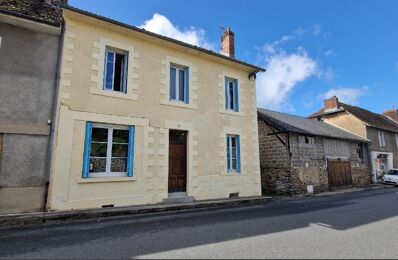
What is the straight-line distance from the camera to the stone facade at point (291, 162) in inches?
527

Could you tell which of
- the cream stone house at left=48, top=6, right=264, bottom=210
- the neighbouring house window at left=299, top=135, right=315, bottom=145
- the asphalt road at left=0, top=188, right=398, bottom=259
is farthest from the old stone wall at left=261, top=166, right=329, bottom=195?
the asphalt road at left=0, top=188, right=398, bottom=259

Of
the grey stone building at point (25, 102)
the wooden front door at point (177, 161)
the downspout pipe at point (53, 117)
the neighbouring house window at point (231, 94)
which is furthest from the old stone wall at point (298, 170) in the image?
the grey stone building at point (25, 102)

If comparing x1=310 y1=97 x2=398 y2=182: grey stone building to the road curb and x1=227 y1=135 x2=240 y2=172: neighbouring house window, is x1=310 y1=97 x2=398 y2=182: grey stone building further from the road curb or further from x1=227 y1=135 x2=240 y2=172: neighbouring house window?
the road curb

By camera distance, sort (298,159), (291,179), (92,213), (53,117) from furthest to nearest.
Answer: (298,159) < (291,179) < (53,117) < (92,213)

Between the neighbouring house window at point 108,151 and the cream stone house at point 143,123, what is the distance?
0.10ft

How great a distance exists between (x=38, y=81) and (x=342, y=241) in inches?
328

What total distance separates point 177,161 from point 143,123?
75.7 inches

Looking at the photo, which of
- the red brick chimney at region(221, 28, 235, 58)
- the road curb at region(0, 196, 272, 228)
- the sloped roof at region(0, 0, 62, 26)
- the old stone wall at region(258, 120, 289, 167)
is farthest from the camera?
the old stone wall at region(258, 120, 289, 167)

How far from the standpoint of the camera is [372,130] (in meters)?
21.4

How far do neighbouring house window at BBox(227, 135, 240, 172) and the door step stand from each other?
2.26 metres

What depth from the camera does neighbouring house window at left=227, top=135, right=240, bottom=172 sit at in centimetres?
1062

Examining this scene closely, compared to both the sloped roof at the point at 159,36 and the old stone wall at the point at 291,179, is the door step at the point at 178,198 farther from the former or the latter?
the old stone wall at the point at 291,179

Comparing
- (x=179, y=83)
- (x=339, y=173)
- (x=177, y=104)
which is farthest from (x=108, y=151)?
(x=339, y=173)

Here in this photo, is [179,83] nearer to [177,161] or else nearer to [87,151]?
[177,161]
